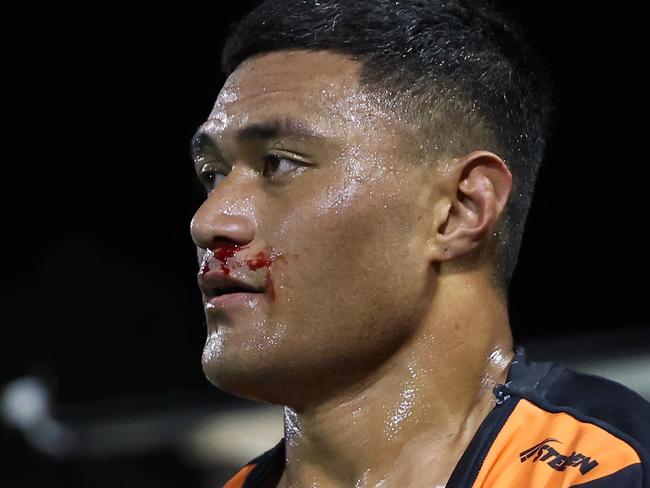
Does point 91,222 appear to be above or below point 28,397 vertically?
above

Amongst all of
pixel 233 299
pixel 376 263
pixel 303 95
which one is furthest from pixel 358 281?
pixel 303 95

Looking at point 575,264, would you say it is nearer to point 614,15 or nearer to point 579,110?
point 579,110

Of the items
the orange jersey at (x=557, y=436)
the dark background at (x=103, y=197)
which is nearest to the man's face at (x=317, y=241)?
the orange jersey at (x=557, y=436)

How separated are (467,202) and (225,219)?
462 mm

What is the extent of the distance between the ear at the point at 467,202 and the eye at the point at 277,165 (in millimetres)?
283

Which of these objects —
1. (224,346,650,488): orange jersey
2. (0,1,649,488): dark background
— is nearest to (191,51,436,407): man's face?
(224,346,650,488): orange jersey

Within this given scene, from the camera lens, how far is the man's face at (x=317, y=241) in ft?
6.06

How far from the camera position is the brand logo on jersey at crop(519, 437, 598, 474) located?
5.38 feet

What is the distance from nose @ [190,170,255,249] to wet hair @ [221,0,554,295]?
12.6 inches

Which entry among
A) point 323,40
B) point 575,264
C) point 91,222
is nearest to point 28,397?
point 91,222

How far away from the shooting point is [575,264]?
162 inches

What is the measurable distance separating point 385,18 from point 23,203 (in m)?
3.31

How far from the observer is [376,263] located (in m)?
1.85

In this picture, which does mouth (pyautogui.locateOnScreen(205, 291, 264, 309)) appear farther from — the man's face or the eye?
the eye
